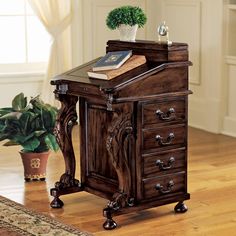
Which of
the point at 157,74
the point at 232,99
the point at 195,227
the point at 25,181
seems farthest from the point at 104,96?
the point at 232,99

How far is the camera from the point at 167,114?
406 cm

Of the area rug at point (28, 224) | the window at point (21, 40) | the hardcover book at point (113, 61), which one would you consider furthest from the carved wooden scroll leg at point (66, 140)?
the window at point (21, 40)

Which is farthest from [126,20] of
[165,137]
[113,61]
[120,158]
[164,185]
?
[164,185]

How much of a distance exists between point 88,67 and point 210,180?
4.14 ft

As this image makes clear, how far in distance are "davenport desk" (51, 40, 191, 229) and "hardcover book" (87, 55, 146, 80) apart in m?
0.03

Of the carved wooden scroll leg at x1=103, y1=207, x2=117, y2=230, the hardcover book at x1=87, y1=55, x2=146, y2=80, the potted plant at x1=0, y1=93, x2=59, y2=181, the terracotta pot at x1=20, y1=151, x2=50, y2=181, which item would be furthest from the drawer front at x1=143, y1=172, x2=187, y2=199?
the terracotta pot at x1=20, y1=151, x2=50, y2=181

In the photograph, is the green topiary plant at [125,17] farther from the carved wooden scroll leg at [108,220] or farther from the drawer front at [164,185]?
the carved wooden scroll leg at [108,220]

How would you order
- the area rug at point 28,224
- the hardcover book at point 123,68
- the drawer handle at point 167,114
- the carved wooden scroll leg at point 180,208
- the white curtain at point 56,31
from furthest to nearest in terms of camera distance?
the white curtain at point 56,31
the carved wooden scroll leg at point 180,208
the drawer handle at point 167,114
the hardcover book at point 123,68
the area rug at point 28,224

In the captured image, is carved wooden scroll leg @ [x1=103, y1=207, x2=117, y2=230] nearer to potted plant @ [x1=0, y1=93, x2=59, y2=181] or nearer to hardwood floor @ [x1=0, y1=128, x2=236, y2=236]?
hardwood floor @ [x1=0, y1=128, x2=236, y2=236]

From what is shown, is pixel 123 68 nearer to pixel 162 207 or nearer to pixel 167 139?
pixel 167 139

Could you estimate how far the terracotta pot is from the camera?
486cm

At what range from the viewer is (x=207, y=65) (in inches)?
262

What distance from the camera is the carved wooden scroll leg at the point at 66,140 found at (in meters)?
4.30

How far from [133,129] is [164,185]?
1.34 ft
